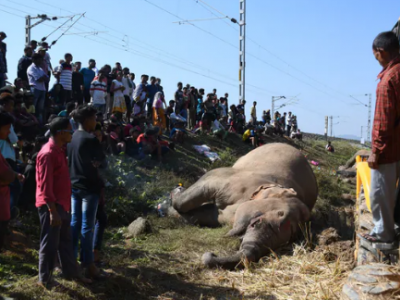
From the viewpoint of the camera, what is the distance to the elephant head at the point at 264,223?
6328mm

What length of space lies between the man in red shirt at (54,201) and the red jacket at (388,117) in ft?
10.4

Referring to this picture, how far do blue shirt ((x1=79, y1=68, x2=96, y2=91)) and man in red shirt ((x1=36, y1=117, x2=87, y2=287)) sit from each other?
953cm

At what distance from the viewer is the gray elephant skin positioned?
6.71 meters

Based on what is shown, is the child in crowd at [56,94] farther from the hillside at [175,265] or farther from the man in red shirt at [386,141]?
the man in red shirt at [386,141]

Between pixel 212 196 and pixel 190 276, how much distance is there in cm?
264

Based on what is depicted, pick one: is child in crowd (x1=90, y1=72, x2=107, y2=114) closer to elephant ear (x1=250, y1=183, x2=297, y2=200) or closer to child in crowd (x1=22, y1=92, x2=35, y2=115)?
child in crowd (x1=22, y1=92, x2=35, y2=115)

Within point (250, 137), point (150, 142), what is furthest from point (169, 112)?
point (150, 142)

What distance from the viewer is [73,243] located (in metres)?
5.58

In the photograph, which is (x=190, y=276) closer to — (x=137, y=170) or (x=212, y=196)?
(x=212, y=196)

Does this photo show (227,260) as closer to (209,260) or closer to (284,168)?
(209,260)

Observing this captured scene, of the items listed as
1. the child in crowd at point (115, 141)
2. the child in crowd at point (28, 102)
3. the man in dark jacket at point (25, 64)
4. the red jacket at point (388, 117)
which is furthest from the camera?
the man in dark jacket at point (25, 64)

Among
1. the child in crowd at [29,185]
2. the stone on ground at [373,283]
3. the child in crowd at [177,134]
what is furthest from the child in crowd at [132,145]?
the stone on ground at [373,283]

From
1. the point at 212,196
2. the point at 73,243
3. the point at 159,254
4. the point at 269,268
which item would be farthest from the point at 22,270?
the point at 212,196

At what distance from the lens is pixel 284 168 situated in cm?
963
